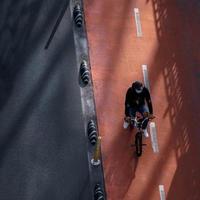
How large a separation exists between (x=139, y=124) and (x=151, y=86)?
2.43m

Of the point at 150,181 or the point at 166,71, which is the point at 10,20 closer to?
the point at 166,71

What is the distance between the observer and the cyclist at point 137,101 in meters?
17.0

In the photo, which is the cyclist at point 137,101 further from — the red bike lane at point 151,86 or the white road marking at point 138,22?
the white road marking at point 138,22

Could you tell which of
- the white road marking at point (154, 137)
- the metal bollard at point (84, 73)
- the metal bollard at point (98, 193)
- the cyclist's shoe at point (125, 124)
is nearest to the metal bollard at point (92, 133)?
the cyclist's shoe at point (125, 124)

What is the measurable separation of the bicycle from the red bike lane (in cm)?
28

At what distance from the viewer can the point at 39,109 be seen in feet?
58.7

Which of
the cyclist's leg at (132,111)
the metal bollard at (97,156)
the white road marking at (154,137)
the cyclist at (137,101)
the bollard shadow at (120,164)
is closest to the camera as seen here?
the metal bollard at (97,156)

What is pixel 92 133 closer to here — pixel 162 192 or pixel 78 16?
pixel 162 192

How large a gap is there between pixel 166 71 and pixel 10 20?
6303 millimetres

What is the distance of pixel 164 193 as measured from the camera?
17.5 meters

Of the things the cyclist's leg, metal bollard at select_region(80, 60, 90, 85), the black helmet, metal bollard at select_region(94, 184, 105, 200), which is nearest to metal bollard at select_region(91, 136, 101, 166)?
metal bollard at select_region(94, 184, 105, 200)

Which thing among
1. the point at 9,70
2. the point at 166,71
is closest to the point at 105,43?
the point at 166,71

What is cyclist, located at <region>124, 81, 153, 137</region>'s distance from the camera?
1696cm

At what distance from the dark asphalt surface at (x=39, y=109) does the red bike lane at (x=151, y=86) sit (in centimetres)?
97
